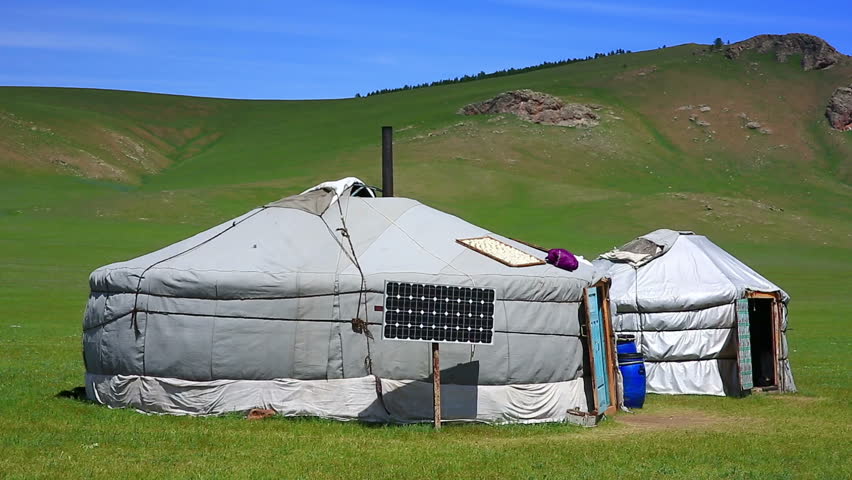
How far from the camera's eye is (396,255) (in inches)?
475

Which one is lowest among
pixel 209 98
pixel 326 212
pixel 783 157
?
pixel 326 212

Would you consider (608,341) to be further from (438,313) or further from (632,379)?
(438,313)

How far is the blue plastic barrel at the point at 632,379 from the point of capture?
13648 mm

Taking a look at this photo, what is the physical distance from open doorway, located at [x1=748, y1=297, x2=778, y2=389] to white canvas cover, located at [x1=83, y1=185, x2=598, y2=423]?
6.14 metres

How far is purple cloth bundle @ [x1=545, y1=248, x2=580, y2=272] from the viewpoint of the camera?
12336mm

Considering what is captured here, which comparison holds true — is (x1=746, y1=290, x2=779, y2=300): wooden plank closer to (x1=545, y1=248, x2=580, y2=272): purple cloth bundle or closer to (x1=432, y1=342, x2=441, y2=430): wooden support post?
(x1=545, y1=248, x2=580, y2=272): purple cloth bundle

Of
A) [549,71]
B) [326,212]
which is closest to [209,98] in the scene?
[549,71]

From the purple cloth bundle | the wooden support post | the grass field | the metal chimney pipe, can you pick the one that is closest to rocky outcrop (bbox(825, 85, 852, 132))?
the grass field

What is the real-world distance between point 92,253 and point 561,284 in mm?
32252

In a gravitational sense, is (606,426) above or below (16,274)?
below

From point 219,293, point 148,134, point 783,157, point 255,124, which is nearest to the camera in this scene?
point 219,293

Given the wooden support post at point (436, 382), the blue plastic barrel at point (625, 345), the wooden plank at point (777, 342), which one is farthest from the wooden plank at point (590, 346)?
the wooden plank at point (777, 342)

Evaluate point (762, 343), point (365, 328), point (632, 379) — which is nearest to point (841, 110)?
point (762, 343)

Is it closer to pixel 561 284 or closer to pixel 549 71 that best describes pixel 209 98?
pixel 549 71
